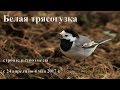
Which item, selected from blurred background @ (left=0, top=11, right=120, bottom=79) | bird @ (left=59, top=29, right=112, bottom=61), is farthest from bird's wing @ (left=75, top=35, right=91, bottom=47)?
blurred background @ (left=0, top=11, right=120, bottom=79)

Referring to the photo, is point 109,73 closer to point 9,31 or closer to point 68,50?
point 68,50

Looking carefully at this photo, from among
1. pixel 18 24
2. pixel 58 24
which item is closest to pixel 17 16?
pixel 18 24

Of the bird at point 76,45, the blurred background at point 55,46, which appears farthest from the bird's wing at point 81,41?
the blurred background at point 55,46

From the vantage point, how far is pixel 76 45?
158 inches

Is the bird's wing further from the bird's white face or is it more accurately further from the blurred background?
the blurred background

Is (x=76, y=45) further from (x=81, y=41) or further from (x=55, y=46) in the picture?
(x=55, y=46)

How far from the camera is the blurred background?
412 centimetres

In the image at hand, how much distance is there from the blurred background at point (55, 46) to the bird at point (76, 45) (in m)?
0.07

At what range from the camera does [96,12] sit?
426 cm

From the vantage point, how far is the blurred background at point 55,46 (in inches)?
162

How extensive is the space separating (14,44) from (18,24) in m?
0.17

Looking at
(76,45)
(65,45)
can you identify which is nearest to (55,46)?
(65,45)

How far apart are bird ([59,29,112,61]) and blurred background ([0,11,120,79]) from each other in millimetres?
66

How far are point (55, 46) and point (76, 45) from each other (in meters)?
0.24
